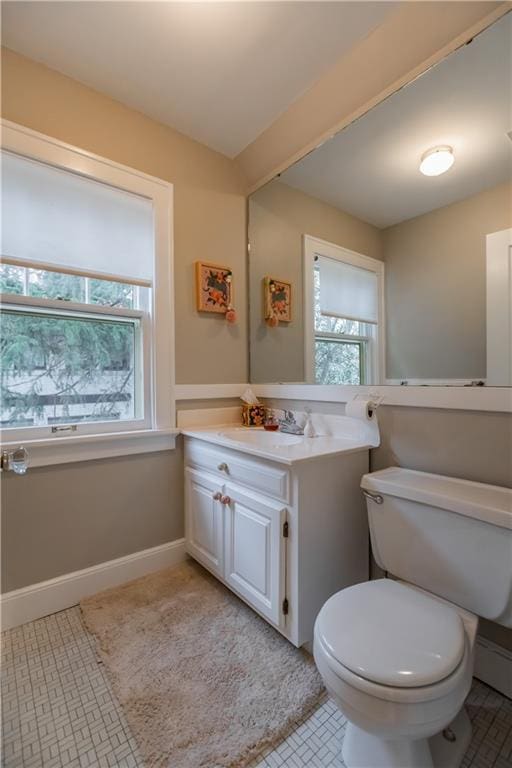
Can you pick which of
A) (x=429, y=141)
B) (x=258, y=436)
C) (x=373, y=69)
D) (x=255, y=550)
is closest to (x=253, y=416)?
(x=258, y=436)

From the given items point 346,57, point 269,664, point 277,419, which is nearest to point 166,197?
point 346,57

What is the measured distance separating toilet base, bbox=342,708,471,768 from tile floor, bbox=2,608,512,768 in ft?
0.11

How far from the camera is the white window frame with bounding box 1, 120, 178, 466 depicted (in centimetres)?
155

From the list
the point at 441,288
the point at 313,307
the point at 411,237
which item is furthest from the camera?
the point at 313,307

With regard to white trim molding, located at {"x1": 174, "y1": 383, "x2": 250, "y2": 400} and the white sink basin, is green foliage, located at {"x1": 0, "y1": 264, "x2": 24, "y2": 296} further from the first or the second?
the white sink basin

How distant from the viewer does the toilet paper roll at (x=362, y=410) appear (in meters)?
1.49

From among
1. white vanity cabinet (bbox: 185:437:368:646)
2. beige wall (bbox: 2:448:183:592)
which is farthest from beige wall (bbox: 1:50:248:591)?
white vanity cabinet (bbox: 185:437:368:646)

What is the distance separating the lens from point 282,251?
6.97 ft

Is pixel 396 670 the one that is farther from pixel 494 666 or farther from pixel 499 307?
pixel 499 307

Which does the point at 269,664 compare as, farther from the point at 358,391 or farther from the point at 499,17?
the point at 499,17

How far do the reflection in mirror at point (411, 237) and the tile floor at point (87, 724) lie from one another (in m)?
1.11

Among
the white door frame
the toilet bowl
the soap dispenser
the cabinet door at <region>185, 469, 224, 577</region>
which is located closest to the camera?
the toilet bowl

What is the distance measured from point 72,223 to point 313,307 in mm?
1289

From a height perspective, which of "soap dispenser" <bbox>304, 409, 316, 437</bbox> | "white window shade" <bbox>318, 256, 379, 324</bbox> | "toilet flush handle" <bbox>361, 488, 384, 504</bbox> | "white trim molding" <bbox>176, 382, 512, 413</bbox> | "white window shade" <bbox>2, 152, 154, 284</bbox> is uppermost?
"white window shade" <bbox>2, 152, 154, 284</bbox>
